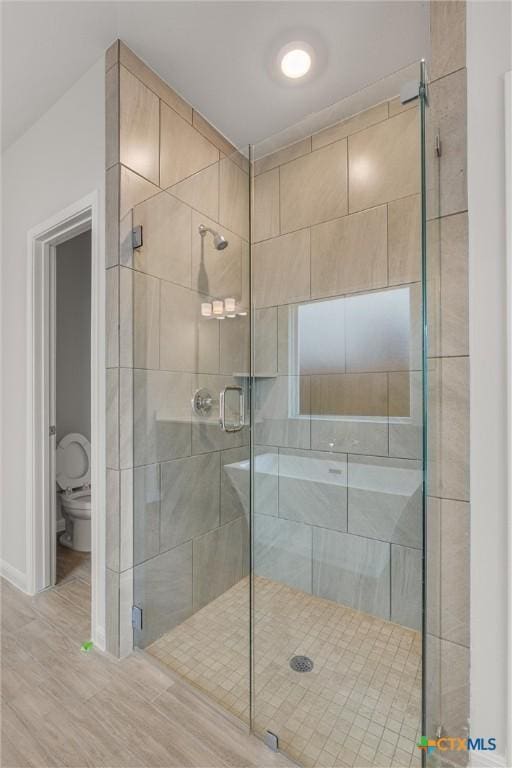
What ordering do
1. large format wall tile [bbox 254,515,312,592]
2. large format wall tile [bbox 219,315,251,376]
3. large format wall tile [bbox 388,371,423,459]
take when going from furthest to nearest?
large format wall tile [bbox 219,315,251,376]
large format wall tile [bbox 254,515,312,592]
large format wall tile [bbox 388,371,423,459]

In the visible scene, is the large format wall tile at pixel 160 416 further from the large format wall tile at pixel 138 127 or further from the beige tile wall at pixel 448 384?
the beige tile wall at pixel 448 384

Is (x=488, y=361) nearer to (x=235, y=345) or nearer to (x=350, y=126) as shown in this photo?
(x=235, y=345)

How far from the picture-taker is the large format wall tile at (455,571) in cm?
108

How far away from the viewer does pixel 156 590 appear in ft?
5.89

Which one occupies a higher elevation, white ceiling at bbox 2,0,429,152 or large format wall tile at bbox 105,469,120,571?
white ceiling at bbox 2,0,429,152

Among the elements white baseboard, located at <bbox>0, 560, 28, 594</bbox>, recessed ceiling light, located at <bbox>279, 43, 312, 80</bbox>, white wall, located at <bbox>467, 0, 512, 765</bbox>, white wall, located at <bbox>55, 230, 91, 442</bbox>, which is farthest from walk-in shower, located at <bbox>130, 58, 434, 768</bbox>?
white wall, located at <bbox>55, 230, 91, 442</bbox>

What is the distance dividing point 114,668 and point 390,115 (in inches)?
94.7

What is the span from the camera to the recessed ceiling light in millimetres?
1737

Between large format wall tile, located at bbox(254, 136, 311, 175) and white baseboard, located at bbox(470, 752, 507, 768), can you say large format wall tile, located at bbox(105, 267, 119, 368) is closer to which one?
large format wall tile, located at bbox(254, 136, 311, 175)

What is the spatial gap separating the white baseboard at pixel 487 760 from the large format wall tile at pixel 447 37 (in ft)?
6.31

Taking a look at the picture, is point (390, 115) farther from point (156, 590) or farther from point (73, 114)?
point (156, 590)

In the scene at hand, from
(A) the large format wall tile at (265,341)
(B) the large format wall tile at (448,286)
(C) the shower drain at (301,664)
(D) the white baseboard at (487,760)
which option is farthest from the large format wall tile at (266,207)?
(D) the white baseboard at (487,760)

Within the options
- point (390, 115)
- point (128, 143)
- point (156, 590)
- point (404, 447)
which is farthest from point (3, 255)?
point (404, 447)

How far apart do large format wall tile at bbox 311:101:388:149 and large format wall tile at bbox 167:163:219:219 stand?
50cm
